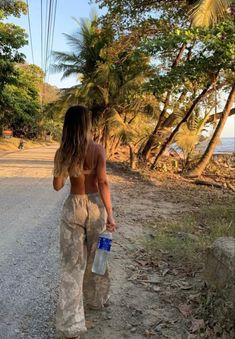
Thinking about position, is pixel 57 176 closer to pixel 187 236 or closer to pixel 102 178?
pixel 102 178

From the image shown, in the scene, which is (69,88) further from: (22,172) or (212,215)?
(212,215)

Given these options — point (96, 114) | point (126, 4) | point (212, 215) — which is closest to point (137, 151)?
point (96, 114)

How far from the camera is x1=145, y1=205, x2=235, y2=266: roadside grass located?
585 centimetres

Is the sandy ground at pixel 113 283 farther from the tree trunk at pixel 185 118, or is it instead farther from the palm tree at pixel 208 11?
the tree trunk at pixel 185 118

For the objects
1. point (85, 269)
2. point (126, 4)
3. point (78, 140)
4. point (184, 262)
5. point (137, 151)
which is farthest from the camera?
point (137, 151)

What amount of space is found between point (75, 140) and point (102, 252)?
3.39ft

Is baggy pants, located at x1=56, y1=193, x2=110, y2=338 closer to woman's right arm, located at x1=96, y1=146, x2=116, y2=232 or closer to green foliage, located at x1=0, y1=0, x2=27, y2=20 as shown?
woman's right arm, located at x1=96, y1=146, x2=116, y2=232

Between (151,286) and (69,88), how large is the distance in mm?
22335

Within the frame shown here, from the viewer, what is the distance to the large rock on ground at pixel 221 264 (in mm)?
3574

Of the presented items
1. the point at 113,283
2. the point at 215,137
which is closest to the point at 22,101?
the point at 215,137

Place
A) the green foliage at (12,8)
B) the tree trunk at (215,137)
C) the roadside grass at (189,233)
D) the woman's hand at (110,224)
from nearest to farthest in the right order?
the woman's hand at (110,224) → the roadside grass at (189,233) → the tree trunk at (215,137) → the green foliage at (12,8)

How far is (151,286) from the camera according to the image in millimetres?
4789

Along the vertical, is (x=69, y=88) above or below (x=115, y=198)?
above

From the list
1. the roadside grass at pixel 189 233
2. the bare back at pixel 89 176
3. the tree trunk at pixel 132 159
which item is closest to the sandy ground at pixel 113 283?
the roadside grass at pixel 189 233
